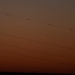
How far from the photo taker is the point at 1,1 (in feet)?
3.78

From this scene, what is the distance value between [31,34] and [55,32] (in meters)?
0.26

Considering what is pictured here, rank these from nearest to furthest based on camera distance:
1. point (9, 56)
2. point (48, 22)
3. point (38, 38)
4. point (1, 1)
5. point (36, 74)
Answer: point (1, 1) < point (48, 22) < point (38, 38) < point (9, 56) < point (36, 74)

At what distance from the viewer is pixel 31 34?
1351 millimetres

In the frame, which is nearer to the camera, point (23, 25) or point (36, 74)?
point (23, 25)

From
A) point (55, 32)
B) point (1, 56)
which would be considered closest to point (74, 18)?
point (55, 32)

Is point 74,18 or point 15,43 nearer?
point 74,18

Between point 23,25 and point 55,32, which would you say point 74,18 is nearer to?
point 55,32

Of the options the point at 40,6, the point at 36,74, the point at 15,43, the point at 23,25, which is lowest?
the point at 36,74

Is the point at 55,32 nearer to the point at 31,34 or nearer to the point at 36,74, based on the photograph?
the point at 31,34

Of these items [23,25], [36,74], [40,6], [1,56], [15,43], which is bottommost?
[36,74]

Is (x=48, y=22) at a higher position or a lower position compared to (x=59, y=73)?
higher

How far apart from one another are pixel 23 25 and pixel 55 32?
1.16 feet

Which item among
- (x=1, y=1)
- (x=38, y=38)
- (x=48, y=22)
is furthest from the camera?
(x=38, y=38)

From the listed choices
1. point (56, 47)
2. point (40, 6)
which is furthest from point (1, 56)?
point (40, 6)
